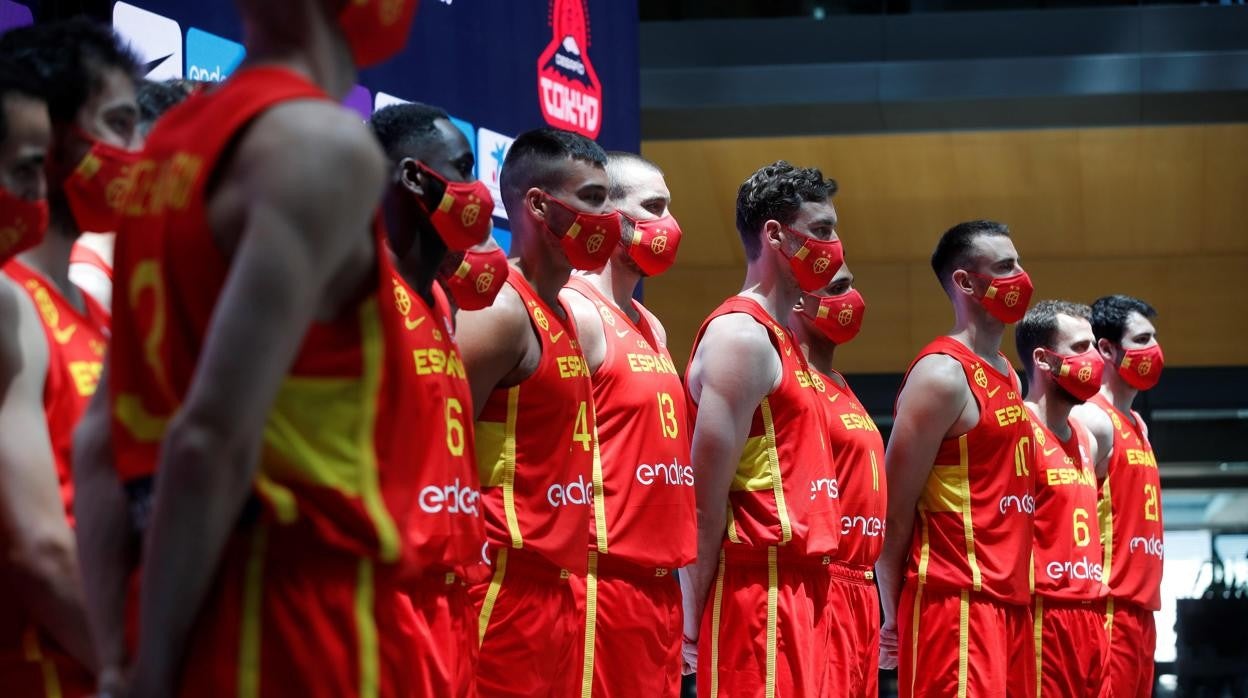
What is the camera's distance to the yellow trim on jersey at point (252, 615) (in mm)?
1502

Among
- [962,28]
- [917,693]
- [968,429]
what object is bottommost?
[917,693]

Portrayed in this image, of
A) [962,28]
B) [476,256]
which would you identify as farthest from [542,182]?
[962,28]

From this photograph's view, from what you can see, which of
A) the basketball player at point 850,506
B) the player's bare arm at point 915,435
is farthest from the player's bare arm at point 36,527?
the player's bare arm at point 915,435

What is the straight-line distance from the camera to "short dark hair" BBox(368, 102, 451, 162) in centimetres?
277

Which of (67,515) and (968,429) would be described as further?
(968,429)

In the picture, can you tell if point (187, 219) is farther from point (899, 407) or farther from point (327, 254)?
point (899, 407)

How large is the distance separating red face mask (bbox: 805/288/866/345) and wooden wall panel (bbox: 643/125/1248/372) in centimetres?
472

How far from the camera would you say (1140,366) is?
6.72m

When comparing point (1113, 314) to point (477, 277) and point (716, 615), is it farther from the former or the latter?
point (477, 277)

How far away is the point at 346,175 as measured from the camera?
136cm

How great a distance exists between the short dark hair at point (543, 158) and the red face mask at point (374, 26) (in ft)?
6.91

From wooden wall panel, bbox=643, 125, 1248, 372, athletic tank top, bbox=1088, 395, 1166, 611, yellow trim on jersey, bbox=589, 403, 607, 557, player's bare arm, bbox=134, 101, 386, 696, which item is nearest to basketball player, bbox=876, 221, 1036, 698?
athletic tank top, bbox=1088, 395, 1166, 611

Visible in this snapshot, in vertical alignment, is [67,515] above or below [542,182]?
below

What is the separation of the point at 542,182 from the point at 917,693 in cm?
224
